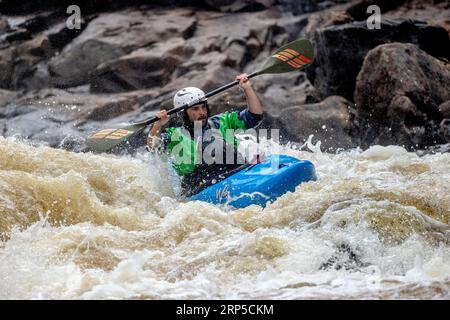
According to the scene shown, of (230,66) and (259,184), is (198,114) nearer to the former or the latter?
(259,184)

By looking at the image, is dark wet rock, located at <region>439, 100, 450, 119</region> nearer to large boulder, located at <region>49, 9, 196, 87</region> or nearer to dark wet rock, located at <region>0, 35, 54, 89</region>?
large boulder, located at <region>49, 9, 196, 87</region>

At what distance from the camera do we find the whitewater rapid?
4.23 metres

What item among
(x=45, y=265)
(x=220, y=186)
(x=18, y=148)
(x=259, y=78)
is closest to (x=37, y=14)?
(x=259, y=78)

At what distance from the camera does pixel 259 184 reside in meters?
6.41

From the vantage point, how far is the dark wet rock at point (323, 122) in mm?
10938

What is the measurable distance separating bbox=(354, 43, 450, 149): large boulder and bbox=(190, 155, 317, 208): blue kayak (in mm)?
3690

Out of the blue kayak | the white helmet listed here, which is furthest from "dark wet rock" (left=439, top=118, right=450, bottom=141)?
the white helmet

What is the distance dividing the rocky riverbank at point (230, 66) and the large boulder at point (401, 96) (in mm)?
16

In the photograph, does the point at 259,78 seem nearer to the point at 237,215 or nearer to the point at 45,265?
the point at 237,215

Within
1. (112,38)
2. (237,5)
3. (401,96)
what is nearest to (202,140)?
(401,96)

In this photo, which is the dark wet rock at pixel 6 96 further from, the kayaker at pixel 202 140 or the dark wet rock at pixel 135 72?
the kayaker at pixel 202 140

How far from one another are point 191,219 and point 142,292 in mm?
1393

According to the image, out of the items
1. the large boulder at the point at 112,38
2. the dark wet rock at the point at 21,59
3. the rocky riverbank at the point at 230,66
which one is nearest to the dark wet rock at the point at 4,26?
the rocky riverbank at the point at 230,66

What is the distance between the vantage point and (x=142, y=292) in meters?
4.22
